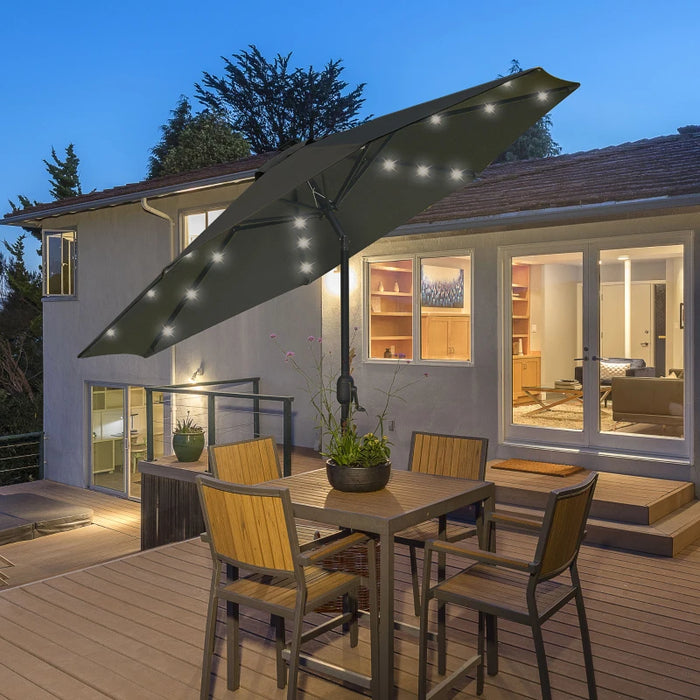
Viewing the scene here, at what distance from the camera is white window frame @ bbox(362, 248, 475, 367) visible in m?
8.22

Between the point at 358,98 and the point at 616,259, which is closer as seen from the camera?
the point at 616,259

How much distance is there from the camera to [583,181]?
7.51m

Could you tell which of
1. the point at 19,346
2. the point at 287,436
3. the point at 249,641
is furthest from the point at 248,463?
the point at 19,346

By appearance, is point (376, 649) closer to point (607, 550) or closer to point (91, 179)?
point (607, 550)

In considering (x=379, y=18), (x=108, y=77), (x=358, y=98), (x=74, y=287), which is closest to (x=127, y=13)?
(x=108, y=77)

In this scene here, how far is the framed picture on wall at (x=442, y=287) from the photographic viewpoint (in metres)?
8.37

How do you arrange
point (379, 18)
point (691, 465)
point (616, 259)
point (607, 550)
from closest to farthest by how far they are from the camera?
point (607, 550), point (691, 465), point (616, 259), point (379, 18)

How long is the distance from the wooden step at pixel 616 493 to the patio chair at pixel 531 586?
2704 mm

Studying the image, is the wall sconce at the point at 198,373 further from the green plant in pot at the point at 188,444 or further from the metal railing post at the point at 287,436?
the metal railing post at the point at 287,436

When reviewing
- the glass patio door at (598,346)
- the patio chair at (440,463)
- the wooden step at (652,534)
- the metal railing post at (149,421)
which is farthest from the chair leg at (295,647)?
the metal railing post at (149,421)

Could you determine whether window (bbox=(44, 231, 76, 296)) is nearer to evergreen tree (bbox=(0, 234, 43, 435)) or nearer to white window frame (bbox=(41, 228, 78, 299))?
white window frame (bbox=(41, 228, 78, 299))

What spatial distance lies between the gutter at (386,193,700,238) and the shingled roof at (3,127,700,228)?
0.10 ft

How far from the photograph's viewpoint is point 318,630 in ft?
12.5

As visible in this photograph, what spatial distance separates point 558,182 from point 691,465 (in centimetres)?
300
